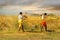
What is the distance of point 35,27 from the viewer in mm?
19594

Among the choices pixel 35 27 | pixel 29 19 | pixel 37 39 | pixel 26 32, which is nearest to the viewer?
pixel 37 39

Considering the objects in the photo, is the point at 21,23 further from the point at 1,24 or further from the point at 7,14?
the point at 7,14

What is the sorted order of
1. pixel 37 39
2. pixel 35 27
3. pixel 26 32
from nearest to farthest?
pixel 37 39, pixel 26 32, pixel 35 27

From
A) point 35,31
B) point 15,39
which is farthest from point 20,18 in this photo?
point 15,39

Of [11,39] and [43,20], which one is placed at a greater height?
[43,20]

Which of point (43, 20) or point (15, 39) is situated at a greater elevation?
point (43, 20)

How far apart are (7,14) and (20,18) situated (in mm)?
4187

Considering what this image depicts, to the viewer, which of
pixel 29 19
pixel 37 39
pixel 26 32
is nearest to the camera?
pixel 37 39

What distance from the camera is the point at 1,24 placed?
20109mm

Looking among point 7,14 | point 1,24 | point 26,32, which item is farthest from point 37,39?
point 7,14

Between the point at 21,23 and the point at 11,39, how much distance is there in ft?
10.8

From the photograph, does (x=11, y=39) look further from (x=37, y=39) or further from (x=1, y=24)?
(x=1, y=24)

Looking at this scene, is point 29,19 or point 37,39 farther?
point 29,19

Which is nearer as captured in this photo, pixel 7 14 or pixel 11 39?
pixel 11 39
